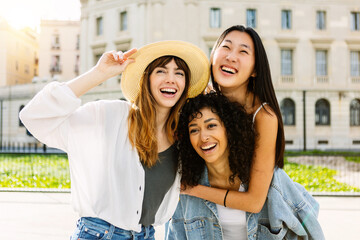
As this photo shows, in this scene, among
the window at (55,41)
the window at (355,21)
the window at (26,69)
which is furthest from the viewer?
the window at (26,69)

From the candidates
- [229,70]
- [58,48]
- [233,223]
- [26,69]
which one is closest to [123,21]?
[58,48]

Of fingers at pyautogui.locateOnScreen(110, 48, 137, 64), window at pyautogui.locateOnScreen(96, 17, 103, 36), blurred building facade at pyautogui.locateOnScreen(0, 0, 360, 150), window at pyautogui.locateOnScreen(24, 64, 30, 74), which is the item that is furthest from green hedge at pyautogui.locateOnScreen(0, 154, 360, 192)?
window at pyautogui.locateOnScreen(24, 64, 30, 74)

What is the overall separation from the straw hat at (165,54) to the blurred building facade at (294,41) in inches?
1022

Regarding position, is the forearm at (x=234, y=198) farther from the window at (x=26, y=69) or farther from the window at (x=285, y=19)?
the window at (x=26, y=69)

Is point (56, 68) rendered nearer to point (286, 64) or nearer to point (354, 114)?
point (286, 64)

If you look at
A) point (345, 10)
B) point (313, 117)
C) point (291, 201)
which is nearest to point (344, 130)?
point (313, 117)

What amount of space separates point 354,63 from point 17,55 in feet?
145

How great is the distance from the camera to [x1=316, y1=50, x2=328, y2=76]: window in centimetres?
3012

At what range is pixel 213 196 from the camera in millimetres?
2770

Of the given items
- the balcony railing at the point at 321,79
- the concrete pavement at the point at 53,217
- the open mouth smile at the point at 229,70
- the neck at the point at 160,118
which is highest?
the balcony railing at the point at 321,79

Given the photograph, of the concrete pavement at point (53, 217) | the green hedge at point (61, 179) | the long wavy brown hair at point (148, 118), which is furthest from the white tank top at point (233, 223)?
the green hedge at point (61, 179)

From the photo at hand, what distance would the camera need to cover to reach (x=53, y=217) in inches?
237

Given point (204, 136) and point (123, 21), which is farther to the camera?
point (123, 21)

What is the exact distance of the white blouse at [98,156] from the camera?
214 centimetres
